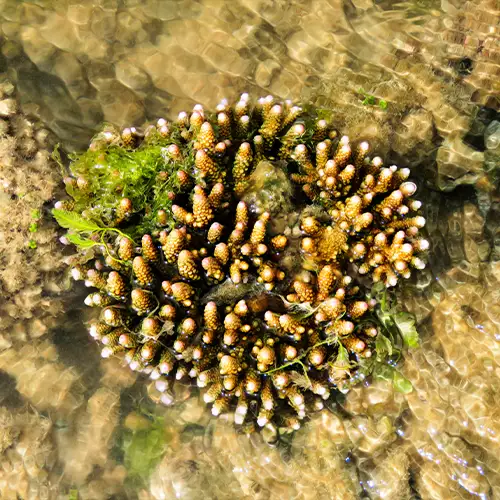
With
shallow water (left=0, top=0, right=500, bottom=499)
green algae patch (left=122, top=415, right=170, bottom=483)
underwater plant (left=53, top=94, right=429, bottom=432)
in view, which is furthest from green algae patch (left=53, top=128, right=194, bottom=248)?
green algae patch (left=122, top=415, right=170, bottom=483)

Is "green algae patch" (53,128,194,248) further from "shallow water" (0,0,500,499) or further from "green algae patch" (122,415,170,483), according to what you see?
"green algae patch" (122,415,170,483)

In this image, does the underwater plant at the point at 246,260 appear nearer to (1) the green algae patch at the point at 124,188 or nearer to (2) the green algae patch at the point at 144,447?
(1) the green algae patch at the point at 124,188

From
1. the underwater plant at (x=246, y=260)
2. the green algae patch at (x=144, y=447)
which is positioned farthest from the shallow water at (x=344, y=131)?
the underwater plant at (x=246, y=260)

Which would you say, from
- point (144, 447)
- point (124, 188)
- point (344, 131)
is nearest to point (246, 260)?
point (124, 188)

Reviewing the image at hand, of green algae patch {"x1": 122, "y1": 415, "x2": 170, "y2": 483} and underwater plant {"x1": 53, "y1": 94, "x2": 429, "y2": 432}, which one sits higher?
underwater plant {"x1": 53, "y1": 94, "x2": 429, "y2": 432}

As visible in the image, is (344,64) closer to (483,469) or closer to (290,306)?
(290,306)

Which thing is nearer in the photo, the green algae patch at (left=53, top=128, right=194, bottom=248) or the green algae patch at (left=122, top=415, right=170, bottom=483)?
the green algae patch at (left=122, top=415, right=170, bottom=483)

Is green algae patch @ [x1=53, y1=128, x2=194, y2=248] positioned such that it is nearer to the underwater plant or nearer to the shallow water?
the underwater plant
